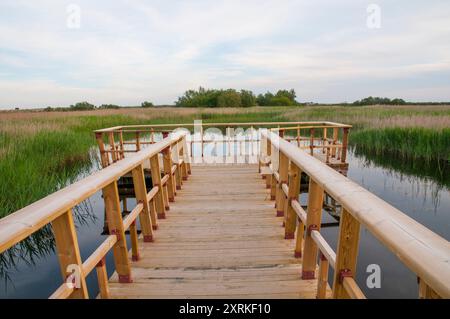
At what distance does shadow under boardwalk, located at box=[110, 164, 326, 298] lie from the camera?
226cm

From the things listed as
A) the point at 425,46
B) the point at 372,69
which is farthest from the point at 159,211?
the point at 372,69

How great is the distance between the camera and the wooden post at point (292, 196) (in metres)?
2.70

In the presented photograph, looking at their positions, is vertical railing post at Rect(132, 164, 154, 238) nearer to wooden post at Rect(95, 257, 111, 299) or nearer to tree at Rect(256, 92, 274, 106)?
wooden post at Rect(95, 257, 111, 299)

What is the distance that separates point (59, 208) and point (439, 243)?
143 cm

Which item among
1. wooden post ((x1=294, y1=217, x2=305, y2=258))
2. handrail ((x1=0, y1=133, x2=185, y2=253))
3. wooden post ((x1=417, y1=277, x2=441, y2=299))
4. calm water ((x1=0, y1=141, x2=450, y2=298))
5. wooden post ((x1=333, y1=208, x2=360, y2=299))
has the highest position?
handrail ((x1=0, y1=133, x2=185, y2=253))

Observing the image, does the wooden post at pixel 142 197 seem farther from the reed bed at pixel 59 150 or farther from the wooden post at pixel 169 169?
the reed bed at pixel 59 150

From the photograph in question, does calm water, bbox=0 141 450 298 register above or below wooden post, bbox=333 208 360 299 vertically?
below

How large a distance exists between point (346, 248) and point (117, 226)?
158 cm

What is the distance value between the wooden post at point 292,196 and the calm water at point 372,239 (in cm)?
136

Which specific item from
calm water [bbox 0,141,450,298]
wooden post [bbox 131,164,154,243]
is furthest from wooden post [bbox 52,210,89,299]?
calm water [bbox 0,141,450,298]

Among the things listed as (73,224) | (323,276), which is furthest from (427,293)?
(73,224)

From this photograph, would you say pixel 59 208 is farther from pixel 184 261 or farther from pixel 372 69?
pixel 372 69

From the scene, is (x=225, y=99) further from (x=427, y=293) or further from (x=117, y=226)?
(x=427, y=293)

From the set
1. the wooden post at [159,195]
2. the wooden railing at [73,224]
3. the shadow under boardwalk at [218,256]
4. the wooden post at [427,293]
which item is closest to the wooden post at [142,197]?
the wooden railing at [73,224]
